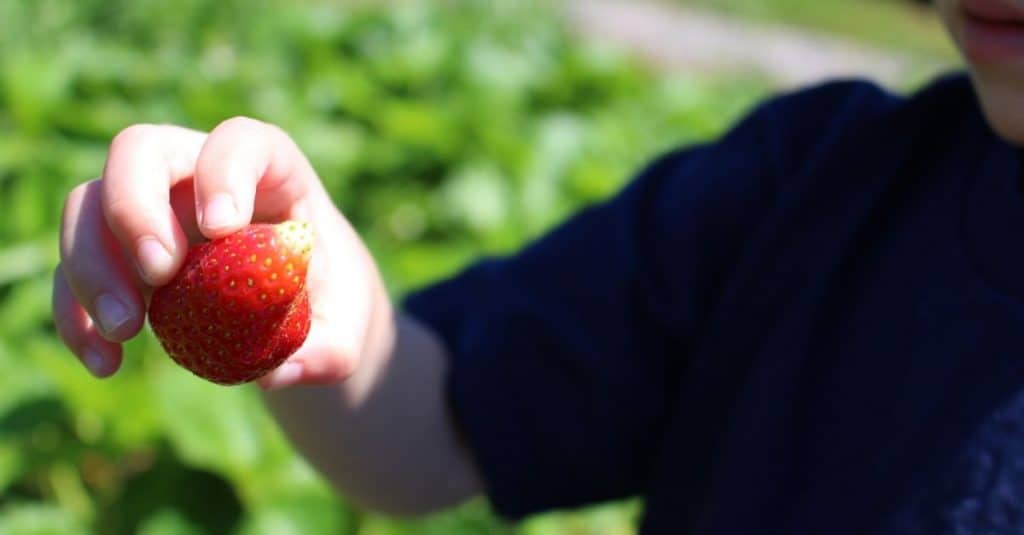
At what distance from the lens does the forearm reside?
1143mm

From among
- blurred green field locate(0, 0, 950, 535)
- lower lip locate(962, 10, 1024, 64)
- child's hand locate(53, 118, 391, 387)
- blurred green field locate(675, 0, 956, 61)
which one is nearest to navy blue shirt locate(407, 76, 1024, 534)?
lower lip locate(962, 10, 1024, 64)

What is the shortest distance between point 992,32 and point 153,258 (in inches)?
24.2

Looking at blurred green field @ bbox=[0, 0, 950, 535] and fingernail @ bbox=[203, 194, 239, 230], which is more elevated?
fingernail @ bbox=[203, 194, 239, 230]

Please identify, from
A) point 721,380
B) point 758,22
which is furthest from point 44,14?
point 758,22

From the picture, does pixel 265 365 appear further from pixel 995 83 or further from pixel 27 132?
pixel 27 132

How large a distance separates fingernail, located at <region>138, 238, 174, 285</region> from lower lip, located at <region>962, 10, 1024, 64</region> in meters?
0.59

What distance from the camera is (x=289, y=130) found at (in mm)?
2686

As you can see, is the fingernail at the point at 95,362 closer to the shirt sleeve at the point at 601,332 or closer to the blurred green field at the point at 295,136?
the shirt sleeve at the point at 601,332

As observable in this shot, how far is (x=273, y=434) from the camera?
181 cm

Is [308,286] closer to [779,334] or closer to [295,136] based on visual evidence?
[779,334]

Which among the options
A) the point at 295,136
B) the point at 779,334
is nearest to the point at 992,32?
the point at 779,334

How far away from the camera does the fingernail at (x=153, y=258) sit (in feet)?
2.55

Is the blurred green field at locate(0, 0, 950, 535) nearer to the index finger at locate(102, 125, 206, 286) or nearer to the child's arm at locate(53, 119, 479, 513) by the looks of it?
the child's arm at locate(53, 119, 479, 513)

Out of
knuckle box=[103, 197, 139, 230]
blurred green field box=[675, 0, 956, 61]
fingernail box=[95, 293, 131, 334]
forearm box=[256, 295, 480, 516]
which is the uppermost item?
knuckle box=[103, 197, 139, 230]
